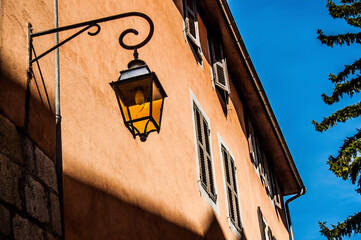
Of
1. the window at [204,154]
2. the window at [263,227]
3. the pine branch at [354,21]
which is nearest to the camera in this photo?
the window at [204,154]

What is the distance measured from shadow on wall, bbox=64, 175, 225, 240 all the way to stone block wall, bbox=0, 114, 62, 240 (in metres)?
0.32

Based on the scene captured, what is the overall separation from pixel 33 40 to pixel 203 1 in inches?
300

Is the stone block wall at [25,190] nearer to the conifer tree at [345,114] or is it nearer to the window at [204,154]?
the window at [204,154]

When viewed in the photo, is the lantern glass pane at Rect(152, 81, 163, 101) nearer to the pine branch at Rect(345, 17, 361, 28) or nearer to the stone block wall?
the stone block wall

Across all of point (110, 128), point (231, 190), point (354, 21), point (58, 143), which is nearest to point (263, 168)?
point (354, 21)

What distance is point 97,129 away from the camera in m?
5.35

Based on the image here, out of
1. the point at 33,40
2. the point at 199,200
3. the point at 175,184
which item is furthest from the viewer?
the point at 199,200

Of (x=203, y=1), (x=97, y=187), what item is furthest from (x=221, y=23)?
(x=97, y=187)

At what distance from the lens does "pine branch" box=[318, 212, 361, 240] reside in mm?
13844

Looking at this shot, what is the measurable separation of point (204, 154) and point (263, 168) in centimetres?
607

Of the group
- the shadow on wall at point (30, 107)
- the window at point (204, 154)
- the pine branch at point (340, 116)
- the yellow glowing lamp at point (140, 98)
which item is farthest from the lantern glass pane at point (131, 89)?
the pine branch at point (340, 116)

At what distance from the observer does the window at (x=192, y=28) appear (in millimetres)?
10188

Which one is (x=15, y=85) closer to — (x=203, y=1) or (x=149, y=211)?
(x=149, y=211)

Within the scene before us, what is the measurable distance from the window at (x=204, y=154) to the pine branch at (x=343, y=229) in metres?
5.51
